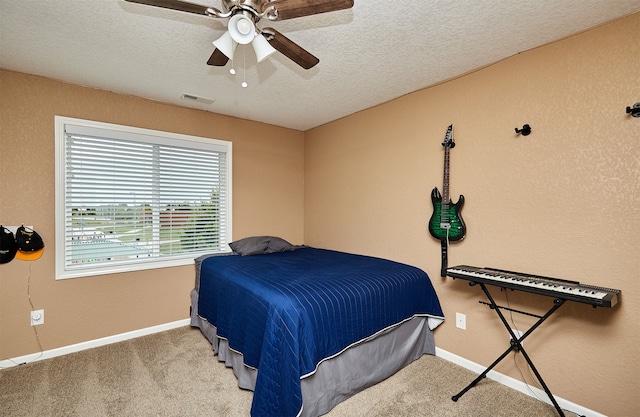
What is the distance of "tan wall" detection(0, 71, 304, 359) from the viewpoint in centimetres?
232

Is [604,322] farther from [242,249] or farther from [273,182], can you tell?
[273,182]

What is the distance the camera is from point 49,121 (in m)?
2.46

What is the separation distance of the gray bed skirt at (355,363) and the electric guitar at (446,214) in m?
0.76

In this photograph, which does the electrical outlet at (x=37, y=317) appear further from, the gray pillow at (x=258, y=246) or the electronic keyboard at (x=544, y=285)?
the electronic keyboard at (x=544, y=285)

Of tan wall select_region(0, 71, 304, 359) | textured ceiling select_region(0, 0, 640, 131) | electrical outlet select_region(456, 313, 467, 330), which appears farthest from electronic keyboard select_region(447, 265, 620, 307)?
tan wall select_region(0, 71, 304, 359)

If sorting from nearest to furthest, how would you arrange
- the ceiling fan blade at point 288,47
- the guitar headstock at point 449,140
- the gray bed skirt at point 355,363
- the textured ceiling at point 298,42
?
the ceiling fan blade at point 288,47 → the textured ceiling at point 298,42 → the gray bed skirt at point 355,363 → the guitar headstock at point 449,140

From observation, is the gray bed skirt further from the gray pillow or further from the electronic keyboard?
the gray pillow

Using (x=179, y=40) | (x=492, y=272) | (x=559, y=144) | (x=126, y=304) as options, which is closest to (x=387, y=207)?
(x=492, y=272)

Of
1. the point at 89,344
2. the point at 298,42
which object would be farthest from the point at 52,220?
the point at 298,42

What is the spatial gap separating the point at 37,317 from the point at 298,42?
10.2ft

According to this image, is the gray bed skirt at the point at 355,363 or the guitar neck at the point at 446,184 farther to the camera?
the guitar neck at the point at 446,184

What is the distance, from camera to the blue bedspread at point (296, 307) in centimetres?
162

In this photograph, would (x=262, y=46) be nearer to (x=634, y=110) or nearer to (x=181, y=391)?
(x=634, y=110)

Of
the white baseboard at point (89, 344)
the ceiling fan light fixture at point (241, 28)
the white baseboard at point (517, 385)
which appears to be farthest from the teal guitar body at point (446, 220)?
the white baseboard at point (89, 344)
